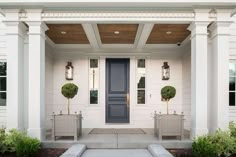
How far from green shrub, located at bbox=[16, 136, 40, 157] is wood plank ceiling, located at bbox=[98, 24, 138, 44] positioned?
2.88 meters

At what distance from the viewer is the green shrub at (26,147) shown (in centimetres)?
502

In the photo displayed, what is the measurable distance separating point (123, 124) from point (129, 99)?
0.76 m

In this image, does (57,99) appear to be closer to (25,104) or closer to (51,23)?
(25,104)

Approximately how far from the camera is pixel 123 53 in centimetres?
860

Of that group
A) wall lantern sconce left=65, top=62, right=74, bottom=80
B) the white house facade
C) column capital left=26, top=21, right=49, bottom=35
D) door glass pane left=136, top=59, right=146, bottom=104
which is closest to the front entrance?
door glass pane left=136, top=59, right=146, bottom=104

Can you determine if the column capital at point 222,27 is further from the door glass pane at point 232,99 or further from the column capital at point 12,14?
the column capital at point 12,14

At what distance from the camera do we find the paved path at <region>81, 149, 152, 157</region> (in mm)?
5285

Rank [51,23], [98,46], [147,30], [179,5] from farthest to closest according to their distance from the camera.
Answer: [98,46] < [147,30] < [51,23] < [179,5]

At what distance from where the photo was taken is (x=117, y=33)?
7.12 metres

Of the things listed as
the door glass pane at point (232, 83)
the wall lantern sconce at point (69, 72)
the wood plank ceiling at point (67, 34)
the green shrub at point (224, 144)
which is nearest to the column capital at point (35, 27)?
the wood plank ceiling at point (67, 34)

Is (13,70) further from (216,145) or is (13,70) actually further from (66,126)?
(216,145)

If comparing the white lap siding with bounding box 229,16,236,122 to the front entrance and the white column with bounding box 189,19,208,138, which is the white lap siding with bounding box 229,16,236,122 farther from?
the front entrance

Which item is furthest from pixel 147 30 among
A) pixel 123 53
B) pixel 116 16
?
pixel 123 53

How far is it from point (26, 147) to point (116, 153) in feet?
5.33
